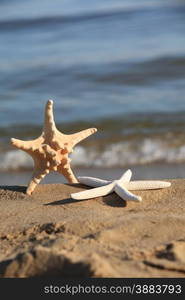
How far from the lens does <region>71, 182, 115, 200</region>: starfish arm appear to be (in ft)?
14.5

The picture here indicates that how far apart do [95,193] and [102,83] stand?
561cm

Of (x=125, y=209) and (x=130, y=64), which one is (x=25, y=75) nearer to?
(x=130, y=64)

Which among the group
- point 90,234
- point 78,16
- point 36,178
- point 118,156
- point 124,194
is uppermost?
point 78,16

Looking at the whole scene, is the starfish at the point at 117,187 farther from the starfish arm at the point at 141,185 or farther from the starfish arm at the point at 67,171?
the starfish arm at the point at 67,171

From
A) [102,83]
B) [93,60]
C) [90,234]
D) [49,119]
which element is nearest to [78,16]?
[93,60]

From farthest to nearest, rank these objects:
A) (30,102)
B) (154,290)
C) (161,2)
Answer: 1. (161,2)
2. (30,102)
3. (154,290)

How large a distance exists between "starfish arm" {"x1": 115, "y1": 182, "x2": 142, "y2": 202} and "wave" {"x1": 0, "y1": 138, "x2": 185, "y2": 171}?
236 cm

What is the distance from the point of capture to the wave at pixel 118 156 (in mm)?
6969

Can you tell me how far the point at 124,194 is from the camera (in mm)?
4453

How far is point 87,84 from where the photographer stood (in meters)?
9.99

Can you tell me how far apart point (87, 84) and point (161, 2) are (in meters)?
6.70

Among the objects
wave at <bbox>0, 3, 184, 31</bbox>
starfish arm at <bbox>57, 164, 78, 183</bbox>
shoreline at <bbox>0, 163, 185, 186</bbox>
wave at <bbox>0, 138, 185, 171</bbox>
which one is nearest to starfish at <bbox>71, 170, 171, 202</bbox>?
starfish arm at <bbox>57, 164, 78, 183</bbox>

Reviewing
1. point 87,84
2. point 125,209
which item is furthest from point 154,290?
point 87,84

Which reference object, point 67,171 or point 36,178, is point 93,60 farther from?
point 36,178
